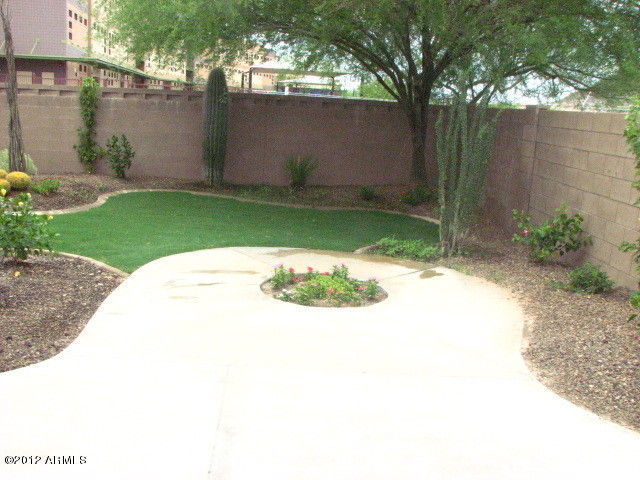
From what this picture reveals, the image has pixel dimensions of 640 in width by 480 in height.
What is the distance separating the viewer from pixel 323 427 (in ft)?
15.1

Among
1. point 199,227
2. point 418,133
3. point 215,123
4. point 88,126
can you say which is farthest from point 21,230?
point 418,133

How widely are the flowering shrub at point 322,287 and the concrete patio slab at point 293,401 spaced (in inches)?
11.8

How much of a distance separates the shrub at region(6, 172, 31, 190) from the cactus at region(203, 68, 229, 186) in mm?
4749

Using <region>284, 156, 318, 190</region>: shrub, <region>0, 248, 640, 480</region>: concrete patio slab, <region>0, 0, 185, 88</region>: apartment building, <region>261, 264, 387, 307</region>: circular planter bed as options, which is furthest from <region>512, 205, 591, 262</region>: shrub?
<region>0, 0, 185, 88</region>: apartment building

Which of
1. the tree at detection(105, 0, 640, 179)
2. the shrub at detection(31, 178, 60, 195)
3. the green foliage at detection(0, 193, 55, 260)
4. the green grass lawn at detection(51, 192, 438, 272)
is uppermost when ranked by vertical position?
the tree at detection(105, 0, 640, 179)

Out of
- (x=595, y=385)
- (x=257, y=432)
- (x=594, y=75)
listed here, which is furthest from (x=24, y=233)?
(x=594, y=75)

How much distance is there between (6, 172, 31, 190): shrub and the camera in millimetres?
13297

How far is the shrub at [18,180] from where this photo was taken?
13297mm

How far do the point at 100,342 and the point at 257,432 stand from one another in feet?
7.22

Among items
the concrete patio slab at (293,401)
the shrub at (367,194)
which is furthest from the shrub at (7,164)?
the concrete patio slab at (293,401)

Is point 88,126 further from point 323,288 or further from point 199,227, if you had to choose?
point 323,288

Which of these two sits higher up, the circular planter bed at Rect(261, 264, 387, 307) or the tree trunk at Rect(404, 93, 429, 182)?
the tree trunk at Rect(404, 93, 429, 182)

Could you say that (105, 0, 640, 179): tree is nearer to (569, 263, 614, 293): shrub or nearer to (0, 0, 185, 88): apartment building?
(569, 263, 614, 293): shrub

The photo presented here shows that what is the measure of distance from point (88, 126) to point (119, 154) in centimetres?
106
